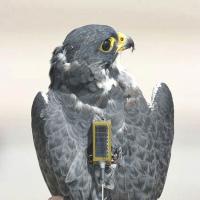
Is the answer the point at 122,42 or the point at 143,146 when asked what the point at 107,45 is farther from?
the point at 143,146

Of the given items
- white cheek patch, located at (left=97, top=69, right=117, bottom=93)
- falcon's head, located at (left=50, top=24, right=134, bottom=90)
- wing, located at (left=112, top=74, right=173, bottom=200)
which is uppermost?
falcon's head, located at (left=50, top=24, right=134, bottom=90)

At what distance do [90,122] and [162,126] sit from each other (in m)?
0.27

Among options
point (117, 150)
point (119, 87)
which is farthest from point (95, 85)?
point (117, 150)

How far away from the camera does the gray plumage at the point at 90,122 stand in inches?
74.5

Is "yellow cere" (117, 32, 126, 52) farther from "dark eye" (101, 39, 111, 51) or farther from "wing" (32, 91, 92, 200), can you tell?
"wing" (32, 91, 92, 200)

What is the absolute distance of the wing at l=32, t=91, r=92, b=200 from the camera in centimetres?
188

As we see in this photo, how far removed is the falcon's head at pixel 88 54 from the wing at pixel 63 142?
0.25 feet

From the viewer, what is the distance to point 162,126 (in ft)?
6.65

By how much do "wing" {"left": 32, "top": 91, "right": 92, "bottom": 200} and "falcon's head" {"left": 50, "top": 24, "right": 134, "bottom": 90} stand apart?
3.0 inches

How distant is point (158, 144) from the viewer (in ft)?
6.56

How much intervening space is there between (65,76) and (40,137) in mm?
208

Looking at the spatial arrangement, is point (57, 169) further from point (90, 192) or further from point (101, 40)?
point (101, 40)

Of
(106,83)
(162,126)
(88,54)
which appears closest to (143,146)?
(162,126)

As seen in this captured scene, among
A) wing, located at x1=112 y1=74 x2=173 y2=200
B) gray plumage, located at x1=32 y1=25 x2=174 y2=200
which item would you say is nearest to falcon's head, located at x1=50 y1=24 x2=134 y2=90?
gray plumage, located at x1=32 y1=25 x2=174 y2=200
